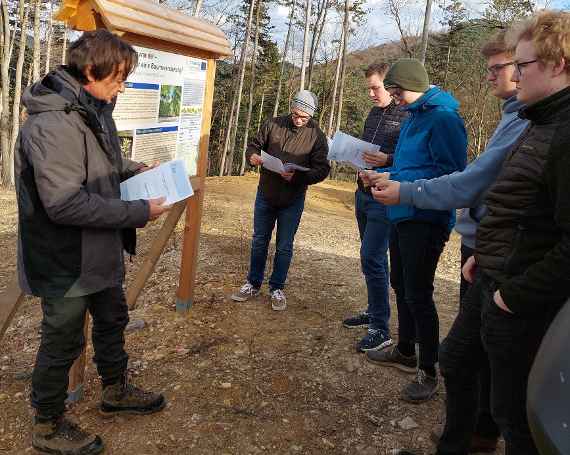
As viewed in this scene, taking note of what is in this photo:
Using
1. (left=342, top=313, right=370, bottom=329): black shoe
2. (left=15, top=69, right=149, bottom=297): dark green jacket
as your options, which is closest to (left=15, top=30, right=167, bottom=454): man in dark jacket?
(left=15, top=69, right=149, bottom=297): dark green jacket

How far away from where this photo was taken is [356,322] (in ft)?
13.4

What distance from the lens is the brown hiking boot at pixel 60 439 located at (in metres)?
2.41

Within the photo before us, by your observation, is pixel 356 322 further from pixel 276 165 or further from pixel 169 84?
pixel 169 84

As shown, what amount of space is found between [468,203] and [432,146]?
555mm

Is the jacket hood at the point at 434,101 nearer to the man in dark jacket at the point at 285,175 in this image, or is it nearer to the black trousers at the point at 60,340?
the man in dark jacket at the point at 285,175

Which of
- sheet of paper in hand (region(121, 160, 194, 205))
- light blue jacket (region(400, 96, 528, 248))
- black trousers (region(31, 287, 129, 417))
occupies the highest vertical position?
light blue jacket (region(400, 96, 528, 248))

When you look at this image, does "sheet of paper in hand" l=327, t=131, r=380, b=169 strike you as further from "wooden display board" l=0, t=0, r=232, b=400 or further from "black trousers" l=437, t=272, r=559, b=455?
"black trousers" l=437, t=272, r=559, b=455

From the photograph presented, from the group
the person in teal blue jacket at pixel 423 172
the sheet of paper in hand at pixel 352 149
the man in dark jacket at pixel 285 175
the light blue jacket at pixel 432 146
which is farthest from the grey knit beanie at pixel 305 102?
the light blue jacket at pixel 432 146

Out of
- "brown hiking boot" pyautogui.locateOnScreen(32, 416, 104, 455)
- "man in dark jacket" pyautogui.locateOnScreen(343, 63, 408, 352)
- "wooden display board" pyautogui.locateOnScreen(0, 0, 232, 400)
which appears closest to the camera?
"brown hiking boot" pyautogui.locateOnScreen(32, 416, 104, 455)

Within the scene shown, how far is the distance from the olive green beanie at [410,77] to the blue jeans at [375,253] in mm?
874

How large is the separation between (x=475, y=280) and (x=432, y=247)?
74cm

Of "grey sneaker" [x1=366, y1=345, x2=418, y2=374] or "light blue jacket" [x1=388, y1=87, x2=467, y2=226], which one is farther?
"grey sneaker" [x1=366, y1=345, x2=418, y2=374]

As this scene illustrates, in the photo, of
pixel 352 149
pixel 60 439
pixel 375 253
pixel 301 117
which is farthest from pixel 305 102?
pixel 60 439

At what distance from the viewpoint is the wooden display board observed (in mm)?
2648
